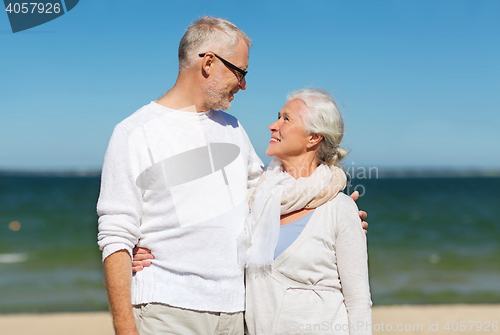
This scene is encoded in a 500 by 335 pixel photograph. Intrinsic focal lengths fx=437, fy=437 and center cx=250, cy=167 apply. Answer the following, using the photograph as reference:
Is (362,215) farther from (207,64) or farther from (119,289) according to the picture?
(119,289)

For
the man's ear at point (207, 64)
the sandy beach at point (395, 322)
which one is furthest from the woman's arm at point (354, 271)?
the sandy beach at point (395, 322)

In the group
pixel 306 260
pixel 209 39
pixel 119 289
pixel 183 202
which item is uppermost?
pixel 209 39

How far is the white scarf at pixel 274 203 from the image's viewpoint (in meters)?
2.28

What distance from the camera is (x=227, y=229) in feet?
7.56

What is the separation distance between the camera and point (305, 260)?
2.28 meters

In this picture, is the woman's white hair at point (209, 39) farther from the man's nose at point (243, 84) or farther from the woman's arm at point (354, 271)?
the woman's arm at point (354, 271)

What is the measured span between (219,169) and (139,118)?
50 cm

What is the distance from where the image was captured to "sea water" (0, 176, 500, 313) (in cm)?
869

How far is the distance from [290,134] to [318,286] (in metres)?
0.85

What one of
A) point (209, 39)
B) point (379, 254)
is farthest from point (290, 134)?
point (379, 254)

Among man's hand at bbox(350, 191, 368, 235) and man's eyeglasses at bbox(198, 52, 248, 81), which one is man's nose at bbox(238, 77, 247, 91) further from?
man's hand at bbox(350, 191, 368, 235)

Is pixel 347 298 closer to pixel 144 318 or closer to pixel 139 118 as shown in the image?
pixel 144 318

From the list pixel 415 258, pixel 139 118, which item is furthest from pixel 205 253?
pixel 415 258

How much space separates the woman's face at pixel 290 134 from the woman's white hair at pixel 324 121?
0.11 feet
